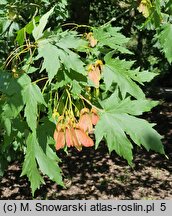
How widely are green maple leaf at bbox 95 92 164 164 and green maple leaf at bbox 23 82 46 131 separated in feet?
0.88

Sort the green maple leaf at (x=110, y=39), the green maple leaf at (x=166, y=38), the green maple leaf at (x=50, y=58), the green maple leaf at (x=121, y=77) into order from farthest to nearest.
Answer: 1. the green maple leaf at (x=166, y=38)
2. the green maple leaf at (x=110, y=39)
3. the green maple leaf at (x=121, y=77)
4. the green maple leaf at (x=50, y=58)

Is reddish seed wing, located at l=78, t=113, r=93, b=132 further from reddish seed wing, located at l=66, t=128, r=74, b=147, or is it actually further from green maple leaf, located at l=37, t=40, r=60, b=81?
green maple leaf, located at l=37, t=40, r=60, b=81

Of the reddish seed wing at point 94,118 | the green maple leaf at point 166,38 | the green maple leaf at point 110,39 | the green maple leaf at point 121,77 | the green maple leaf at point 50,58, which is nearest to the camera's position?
the green maple leaf at point 50,58

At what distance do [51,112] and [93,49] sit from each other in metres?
0.39

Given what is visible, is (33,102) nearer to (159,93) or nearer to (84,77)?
(84,77)

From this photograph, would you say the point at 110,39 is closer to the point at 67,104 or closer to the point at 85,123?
the point at 67,104

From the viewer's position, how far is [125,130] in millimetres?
1536

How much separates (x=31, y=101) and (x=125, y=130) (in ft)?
1.34

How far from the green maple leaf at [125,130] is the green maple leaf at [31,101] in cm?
27

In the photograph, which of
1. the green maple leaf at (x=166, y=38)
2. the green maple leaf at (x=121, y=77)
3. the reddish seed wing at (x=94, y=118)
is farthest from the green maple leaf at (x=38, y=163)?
the green maple leaf at (x=166, y=38)

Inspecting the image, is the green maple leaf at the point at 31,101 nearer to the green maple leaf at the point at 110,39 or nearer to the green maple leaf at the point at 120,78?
the green maple leaf at the point at 120,78

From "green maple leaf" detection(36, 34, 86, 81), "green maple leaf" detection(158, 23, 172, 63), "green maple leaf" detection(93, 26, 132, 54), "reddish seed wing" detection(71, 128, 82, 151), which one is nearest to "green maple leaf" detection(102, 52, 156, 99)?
"green maple leaf" detection(93, 26, 132, 54)

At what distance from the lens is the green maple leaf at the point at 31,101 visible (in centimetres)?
148

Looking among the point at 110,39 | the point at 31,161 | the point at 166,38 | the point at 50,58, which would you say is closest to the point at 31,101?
the point at 50,58
